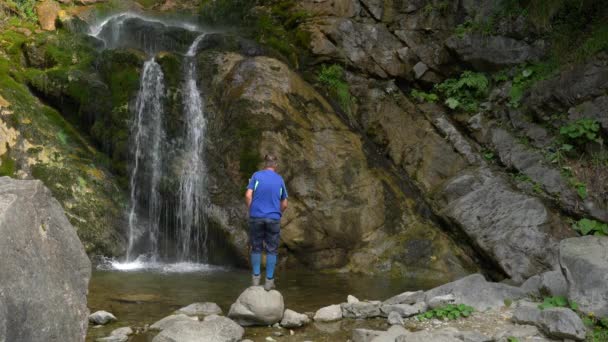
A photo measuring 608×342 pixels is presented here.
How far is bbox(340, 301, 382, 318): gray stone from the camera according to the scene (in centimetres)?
642

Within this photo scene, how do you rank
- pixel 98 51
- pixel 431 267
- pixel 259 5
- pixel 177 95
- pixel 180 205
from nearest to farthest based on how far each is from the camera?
pixel 431 267, pixel 180 205, pixel 177 95, pixel 98 51, pixel 259 5

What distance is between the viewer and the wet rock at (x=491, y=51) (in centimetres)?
1289

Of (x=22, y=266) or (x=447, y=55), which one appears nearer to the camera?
(x=22, y=266)

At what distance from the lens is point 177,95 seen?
1190 cm

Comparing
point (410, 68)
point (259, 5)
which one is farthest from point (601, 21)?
point (259, 5)

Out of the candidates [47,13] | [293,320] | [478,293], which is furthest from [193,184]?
[47,13]

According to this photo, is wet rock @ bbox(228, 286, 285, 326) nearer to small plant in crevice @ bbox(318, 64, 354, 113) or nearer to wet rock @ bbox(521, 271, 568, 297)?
wet rock @ bbox(521, 271, 568, 297)

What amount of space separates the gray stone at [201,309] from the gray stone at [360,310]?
58.8 inches

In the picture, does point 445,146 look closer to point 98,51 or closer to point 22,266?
point 98,51

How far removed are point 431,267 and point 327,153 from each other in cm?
307

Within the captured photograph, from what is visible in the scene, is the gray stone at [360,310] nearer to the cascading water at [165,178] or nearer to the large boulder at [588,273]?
the large boulder at [588,273]

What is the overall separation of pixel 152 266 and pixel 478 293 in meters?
5.95

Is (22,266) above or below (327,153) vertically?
below

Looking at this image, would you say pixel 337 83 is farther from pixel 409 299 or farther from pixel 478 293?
pixel 478 293
